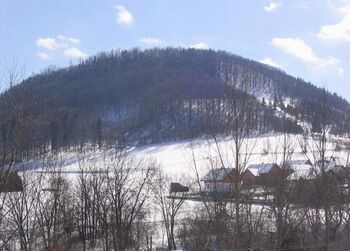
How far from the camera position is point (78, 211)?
41.9m

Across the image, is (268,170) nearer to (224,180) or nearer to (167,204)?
(224,180)

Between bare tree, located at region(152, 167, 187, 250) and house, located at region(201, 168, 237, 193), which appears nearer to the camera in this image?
house, located at region(201, 168, 237, 193)

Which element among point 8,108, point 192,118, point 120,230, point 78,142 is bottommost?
point 120,230

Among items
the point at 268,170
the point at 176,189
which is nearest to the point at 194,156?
the point at 268,170

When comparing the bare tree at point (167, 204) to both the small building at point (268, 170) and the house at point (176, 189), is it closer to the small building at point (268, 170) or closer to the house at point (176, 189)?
the house at point (176, 189)

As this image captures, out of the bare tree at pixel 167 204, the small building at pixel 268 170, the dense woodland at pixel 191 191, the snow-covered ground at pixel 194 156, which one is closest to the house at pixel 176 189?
the bare tree at pixel 167 204

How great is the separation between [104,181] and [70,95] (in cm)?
14803

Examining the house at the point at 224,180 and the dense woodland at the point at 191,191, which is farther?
the dense woodland at the point at 191,191

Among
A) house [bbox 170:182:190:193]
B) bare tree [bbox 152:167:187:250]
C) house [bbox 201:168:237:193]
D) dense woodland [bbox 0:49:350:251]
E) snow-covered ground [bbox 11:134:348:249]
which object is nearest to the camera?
house [bbox 201:168:237:193]

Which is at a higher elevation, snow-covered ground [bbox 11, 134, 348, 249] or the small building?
snow-covered ground [bbox 11, 134, 348, 249]

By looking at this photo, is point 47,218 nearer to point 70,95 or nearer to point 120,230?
point 120,230

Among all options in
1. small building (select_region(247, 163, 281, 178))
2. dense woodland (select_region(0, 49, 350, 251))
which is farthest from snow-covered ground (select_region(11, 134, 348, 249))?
small building (select_region(247, 163, 281, 178))

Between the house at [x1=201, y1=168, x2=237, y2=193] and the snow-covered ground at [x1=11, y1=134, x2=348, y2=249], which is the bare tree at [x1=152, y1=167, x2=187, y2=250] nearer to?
the snow-covered ground at [x1=11, y1=134, x2=348, y2=249]

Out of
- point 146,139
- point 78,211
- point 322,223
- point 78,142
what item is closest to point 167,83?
point 146,139
